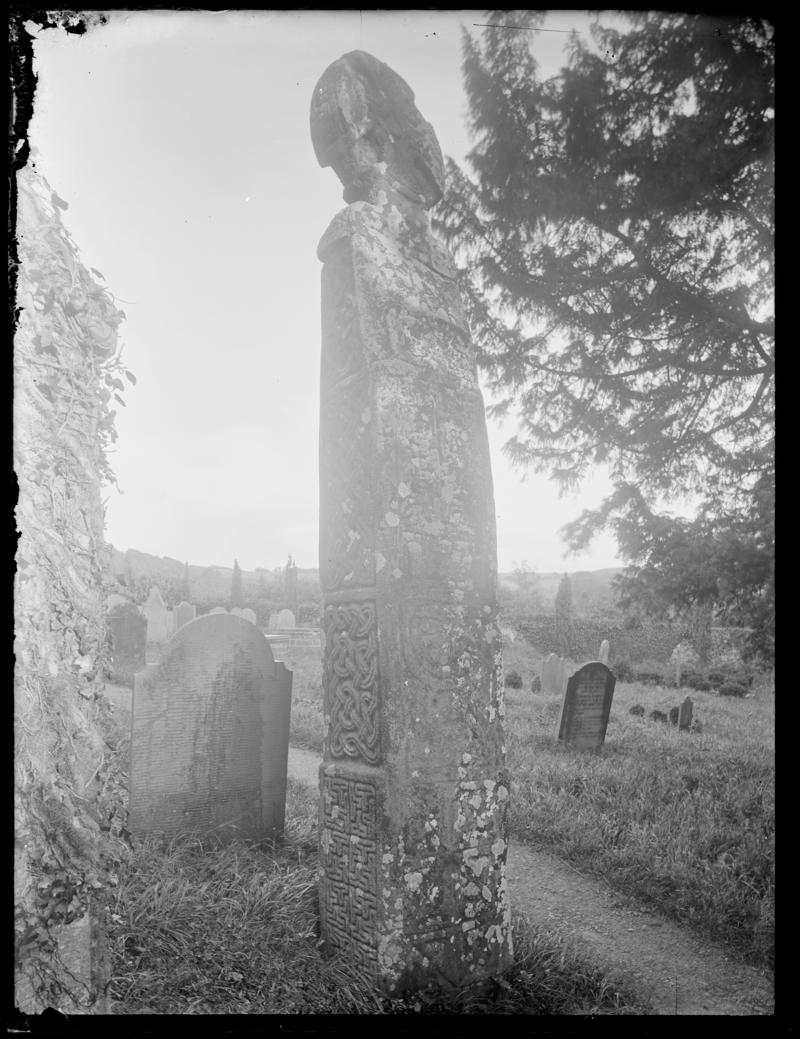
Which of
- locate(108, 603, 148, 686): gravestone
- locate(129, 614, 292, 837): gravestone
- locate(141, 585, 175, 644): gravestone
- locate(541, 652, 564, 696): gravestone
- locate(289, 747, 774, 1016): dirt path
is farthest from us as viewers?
locate(141, 585, 175, 644): gravestone

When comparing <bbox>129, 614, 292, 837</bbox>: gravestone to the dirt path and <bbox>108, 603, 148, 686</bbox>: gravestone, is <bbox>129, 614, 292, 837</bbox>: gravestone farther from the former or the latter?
<bbox>108, 603, 148, 686</bbox>: gravestone

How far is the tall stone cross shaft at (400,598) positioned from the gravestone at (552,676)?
Answer: 12.4m

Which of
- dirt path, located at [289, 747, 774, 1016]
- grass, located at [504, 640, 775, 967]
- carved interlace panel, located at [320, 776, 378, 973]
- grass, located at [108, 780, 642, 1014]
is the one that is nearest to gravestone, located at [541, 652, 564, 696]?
grass, located at [504, 640, 775, 967]

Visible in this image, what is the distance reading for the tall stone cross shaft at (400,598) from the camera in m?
3.46

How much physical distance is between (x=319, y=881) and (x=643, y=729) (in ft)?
28.6

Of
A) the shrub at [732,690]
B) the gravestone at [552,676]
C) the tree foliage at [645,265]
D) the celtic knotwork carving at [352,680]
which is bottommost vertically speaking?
the shrub at [732,690]

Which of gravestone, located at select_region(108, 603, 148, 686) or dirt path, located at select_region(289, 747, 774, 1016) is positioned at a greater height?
gravestone, located at select_region(108, 603, 148, 686)

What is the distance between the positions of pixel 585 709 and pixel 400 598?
6679 mm

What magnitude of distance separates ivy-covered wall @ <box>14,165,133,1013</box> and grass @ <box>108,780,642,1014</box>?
0.76 metres

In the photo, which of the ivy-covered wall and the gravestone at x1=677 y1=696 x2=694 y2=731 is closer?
the ivy-covered wall

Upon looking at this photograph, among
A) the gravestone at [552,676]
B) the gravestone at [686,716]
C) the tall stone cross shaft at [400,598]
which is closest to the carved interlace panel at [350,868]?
the tall stone cross shaft at [400,598]

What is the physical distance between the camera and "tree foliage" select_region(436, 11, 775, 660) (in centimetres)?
573

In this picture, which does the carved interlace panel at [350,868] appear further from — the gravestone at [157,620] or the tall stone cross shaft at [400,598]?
the gravestone at [157,620]

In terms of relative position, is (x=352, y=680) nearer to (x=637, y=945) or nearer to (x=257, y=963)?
(x=257, y=963)
